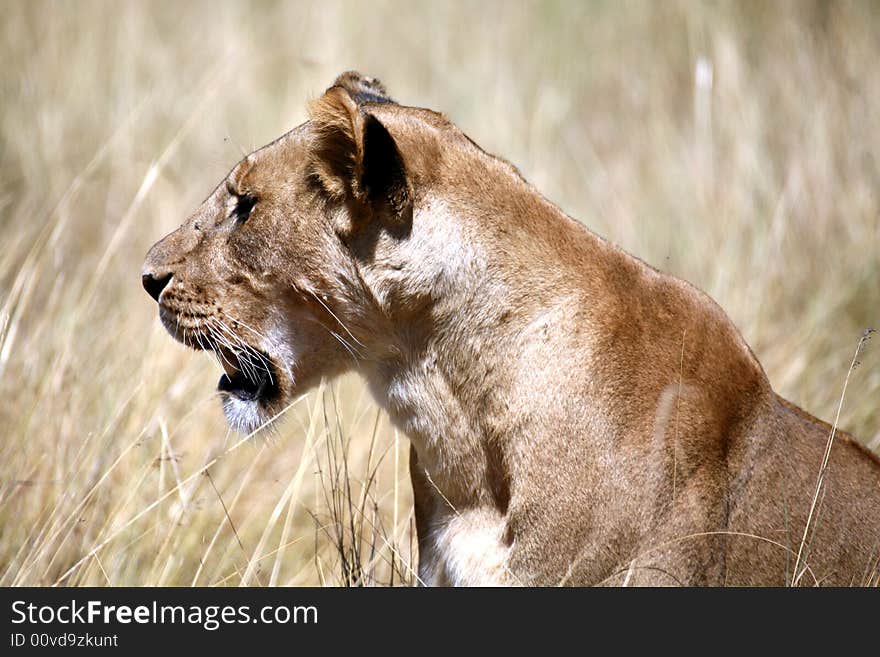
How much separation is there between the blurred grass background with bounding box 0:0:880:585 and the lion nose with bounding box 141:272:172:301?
47cm

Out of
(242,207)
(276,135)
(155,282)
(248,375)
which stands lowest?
(248,375)

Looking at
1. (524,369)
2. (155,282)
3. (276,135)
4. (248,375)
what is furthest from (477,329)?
(276,135)

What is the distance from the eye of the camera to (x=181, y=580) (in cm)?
405

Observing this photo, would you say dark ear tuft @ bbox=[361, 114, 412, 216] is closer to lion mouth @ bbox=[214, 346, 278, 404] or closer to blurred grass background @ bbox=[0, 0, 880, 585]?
lion mouth @ bbox=[214, 346, 278, 404]

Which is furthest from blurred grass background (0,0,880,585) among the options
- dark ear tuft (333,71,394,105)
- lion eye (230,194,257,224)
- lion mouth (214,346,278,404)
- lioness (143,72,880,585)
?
dark ear tuft (333,71,394,105)

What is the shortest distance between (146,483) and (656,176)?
421cm

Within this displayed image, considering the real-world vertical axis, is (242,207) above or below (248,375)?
above

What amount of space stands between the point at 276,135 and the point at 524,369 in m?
4.89

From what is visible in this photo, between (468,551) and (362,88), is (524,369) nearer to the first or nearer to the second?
(468,551)

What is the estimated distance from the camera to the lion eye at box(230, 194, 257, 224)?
332 centimetres

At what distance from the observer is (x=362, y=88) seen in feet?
12.3

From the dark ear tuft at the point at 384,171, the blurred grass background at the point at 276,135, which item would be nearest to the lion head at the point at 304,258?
the dark ear tuft at the point at 384,171
